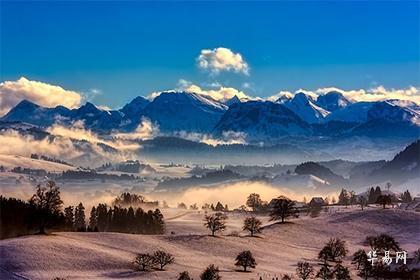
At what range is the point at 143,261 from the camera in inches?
4690

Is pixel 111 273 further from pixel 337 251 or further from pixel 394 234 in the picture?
pixel 394 234

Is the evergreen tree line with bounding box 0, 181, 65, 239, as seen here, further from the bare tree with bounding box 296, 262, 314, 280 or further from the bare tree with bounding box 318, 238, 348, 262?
the bare tree with bounding box 318, 238, 348, 262

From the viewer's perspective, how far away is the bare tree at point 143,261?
11906 cm

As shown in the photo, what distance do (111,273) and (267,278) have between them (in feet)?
A: 96.6

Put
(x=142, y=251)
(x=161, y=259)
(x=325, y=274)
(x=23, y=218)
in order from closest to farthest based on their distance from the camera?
(x=325, y=274), (x=161, y=259), (x=142, y=251), (x=23, y=218)

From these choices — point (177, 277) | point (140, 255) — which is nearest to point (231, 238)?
point (140, 255)

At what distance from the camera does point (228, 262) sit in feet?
431

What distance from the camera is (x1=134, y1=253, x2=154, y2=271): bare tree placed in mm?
119062

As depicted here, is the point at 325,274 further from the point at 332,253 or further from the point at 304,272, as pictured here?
the point at 332,253

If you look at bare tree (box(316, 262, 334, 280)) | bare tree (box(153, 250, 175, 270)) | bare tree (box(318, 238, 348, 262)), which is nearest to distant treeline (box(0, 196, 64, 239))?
bare tree (box(153, 250, 175, 270))

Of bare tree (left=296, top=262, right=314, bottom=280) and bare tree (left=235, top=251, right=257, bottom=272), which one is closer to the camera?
bare tree (left=296, top=262, right=314, bottom=280)

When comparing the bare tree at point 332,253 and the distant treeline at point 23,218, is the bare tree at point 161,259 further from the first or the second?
the bare tree at point 332,253

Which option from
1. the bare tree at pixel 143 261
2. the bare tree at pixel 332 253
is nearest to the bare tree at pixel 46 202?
the bare tree at pixel 143 261

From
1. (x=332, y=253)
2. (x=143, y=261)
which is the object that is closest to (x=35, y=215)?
(x=143, y=261)
